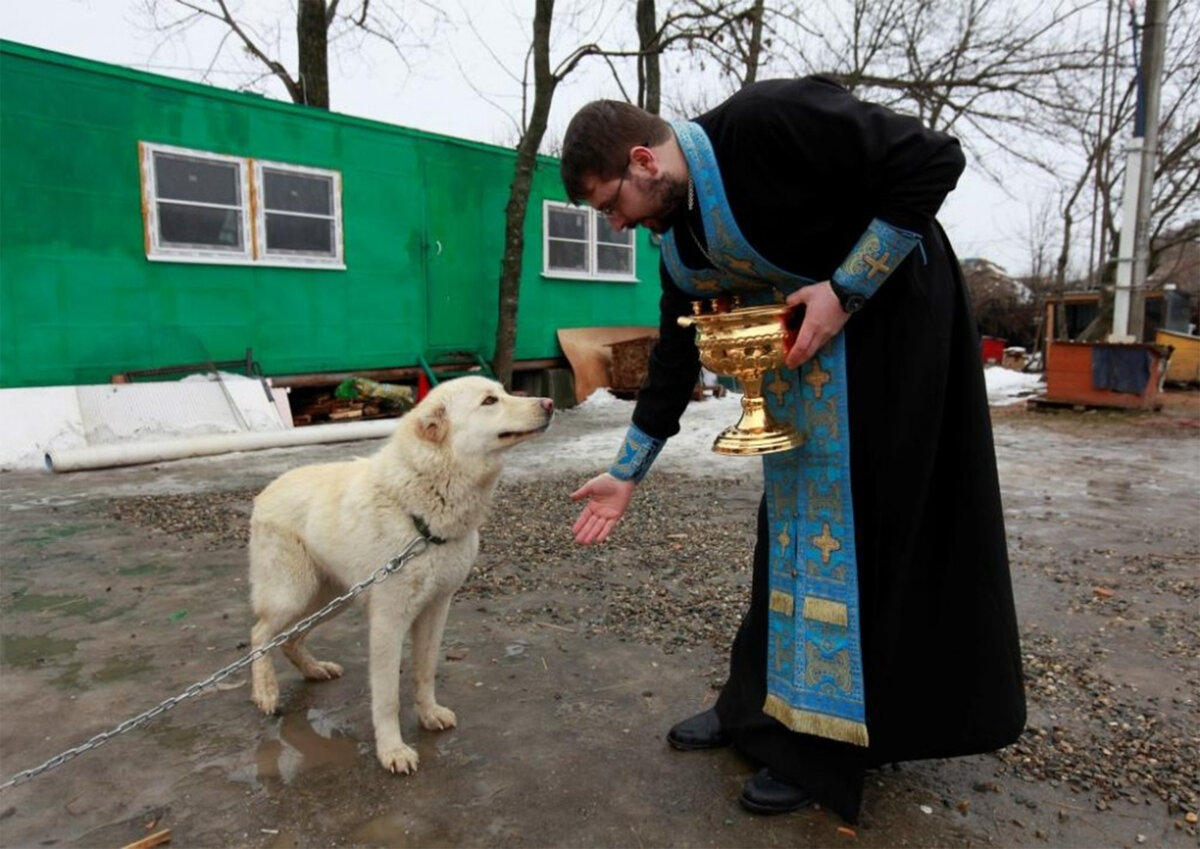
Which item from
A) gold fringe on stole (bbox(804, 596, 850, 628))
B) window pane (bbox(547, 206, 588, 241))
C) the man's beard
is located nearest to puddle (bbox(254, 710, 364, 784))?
gold fringe on stole (bbox(804, 596, 850, 628))

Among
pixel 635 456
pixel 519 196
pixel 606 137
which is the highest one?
pixel 519 196

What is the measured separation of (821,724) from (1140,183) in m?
13.5

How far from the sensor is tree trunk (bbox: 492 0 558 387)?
11938 millimetres

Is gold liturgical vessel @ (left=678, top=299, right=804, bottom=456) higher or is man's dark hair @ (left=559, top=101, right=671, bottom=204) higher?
man's dark hair @ (left=559, top=101, right=671, bottom=204)

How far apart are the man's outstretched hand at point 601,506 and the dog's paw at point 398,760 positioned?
903 mm

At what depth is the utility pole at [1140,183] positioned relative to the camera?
12.0m

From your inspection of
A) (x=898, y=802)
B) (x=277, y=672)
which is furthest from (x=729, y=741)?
(x=277, y=672)

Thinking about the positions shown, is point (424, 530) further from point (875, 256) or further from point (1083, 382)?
point (1083, 382)

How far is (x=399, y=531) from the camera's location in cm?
271

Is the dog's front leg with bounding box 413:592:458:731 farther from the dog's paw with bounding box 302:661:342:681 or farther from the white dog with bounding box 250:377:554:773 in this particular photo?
the dog's paw with bounding box 302:661:342:681

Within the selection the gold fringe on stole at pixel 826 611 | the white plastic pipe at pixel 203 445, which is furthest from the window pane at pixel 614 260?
the gold fringe on stole at pixel 826 611

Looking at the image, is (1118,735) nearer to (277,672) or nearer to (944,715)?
(944,715)

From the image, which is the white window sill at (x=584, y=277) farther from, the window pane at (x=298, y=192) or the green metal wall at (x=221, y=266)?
the window pane at (x=298, y=192)

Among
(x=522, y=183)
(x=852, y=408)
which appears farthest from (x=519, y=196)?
(x=852, y=408)
